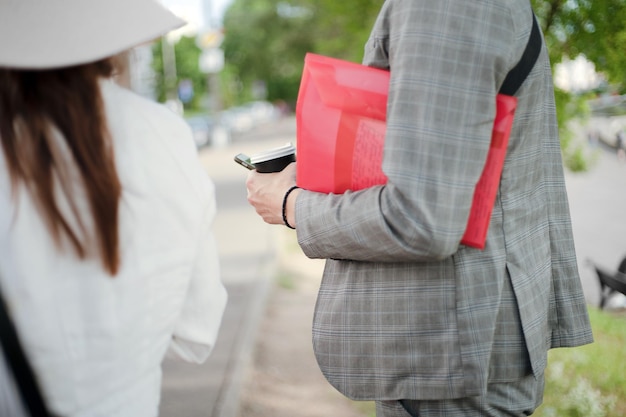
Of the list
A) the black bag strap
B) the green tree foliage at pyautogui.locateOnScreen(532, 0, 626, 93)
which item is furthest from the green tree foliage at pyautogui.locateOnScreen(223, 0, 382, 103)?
the black bag strap

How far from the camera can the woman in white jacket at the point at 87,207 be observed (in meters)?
1.24

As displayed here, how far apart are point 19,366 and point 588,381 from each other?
3582mm

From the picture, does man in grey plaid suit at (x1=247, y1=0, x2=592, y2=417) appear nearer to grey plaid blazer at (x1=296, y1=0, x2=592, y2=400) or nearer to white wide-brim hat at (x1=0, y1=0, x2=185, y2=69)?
grey plaid blazer at (x1=296, y1=0, x2=592, y2=400)

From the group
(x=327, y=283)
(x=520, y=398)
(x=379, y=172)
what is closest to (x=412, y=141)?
(x=379, y=172)

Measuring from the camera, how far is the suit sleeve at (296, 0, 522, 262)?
1340mm

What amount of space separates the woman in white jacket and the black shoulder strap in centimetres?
65

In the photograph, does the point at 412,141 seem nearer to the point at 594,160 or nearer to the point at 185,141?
the point at 185,141

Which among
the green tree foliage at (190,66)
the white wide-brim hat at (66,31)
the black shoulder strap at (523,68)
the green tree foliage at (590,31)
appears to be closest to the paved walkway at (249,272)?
the green tree foliage at (590,31)

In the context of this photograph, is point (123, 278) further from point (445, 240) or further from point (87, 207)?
point (445, 240)

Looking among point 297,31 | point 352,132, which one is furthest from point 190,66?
point 352,132

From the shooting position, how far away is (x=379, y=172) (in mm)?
1455

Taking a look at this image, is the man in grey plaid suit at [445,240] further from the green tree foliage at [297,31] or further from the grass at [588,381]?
the green tree foliage at [297,31]

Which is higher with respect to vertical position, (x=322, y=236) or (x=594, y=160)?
(x=322, y=236)

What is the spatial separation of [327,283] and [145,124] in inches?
21.1
